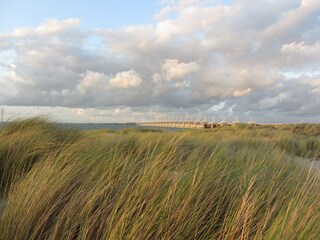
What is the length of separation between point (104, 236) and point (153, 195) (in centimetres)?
62

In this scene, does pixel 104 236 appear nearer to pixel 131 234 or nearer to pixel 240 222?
pixel 131 234

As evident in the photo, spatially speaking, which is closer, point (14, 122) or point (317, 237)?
point (317, 237)

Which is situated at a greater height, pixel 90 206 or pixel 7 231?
pixel 90 206

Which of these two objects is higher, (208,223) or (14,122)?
(14,122)

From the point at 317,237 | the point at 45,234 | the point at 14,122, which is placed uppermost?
the point at 14,122

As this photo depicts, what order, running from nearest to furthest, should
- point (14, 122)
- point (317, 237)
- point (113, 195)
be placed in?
point (317, 237), point (113, 195), point (14, 122)

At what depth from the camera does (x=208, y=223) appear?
8.91ft

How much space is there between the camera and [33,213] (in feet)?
8.71

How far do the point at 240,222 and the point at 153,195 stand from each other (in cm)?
74

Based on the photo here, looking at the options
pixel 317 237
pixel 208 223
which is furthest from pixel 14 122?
pixel 317 237

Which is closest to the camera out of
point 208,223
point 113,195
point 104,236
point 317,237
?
point 317,237

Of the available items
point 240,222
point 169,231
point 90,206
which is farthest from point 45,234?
point 240,222

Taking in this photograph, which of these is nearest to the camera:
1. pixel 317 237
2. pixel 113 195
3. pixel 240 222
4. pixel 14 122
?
pixel 317 237

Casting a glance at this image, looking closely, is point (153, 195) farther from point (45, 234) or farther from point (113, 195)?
point (45, 234)
